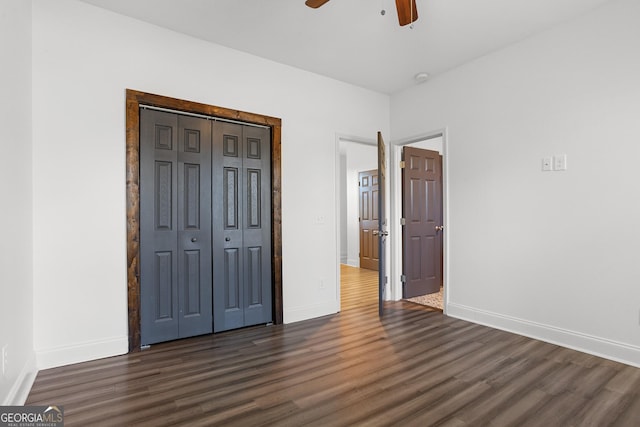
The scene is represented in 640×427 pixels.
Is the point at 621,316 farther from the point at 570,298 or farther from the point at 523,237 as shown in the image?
the point at 523,237

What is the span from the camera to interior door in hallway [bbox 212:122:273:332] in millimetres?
3186

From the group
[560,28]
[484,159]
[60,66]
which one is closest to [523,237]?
[484,159]

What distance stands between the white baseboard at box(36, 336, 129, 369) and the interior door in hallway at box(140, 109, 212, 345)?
0.18m

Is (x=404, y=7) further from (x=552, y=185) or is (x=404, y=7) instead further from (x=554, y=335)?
(x=554, y=335)

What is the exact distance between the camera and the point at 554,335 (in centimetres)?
291

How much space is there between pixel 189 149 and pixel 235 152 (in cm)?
43

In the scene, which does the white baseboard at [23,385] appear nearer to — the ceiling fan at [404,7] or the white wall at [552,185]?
the ceiling fan at [404,7]

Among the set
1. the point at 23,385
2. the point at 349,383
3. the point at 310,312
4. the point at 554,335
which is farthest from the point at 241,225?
the point at 554,335

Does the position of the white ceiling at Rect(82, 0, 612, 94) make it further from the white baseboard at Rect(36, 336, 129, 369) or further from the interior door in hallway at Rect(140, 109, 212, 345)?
the white baseboard at Rect(36, 336, 129, 369)

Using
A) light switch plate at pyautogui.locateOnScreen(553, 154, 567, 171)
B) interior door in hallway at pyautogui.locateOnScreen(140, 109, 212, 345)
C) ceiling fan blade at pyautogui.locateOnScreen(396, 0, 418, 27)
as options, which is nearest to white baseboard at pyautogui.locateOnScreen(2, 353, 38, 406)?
Answer: interior door in hallway at pyautogui.locateOnScreen(140, 109, 212, 345)

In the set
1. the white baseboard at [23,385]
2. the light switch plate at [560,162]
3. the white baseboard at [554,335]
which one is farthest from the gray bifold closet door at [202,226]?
the light switch plate at [560,162]

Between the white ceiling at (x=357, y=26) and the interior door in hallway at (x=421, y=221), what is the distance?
1382mm

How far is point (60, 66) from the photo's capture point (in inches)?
98.8

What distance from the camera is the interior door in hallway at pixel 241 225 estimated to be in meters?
3.19
